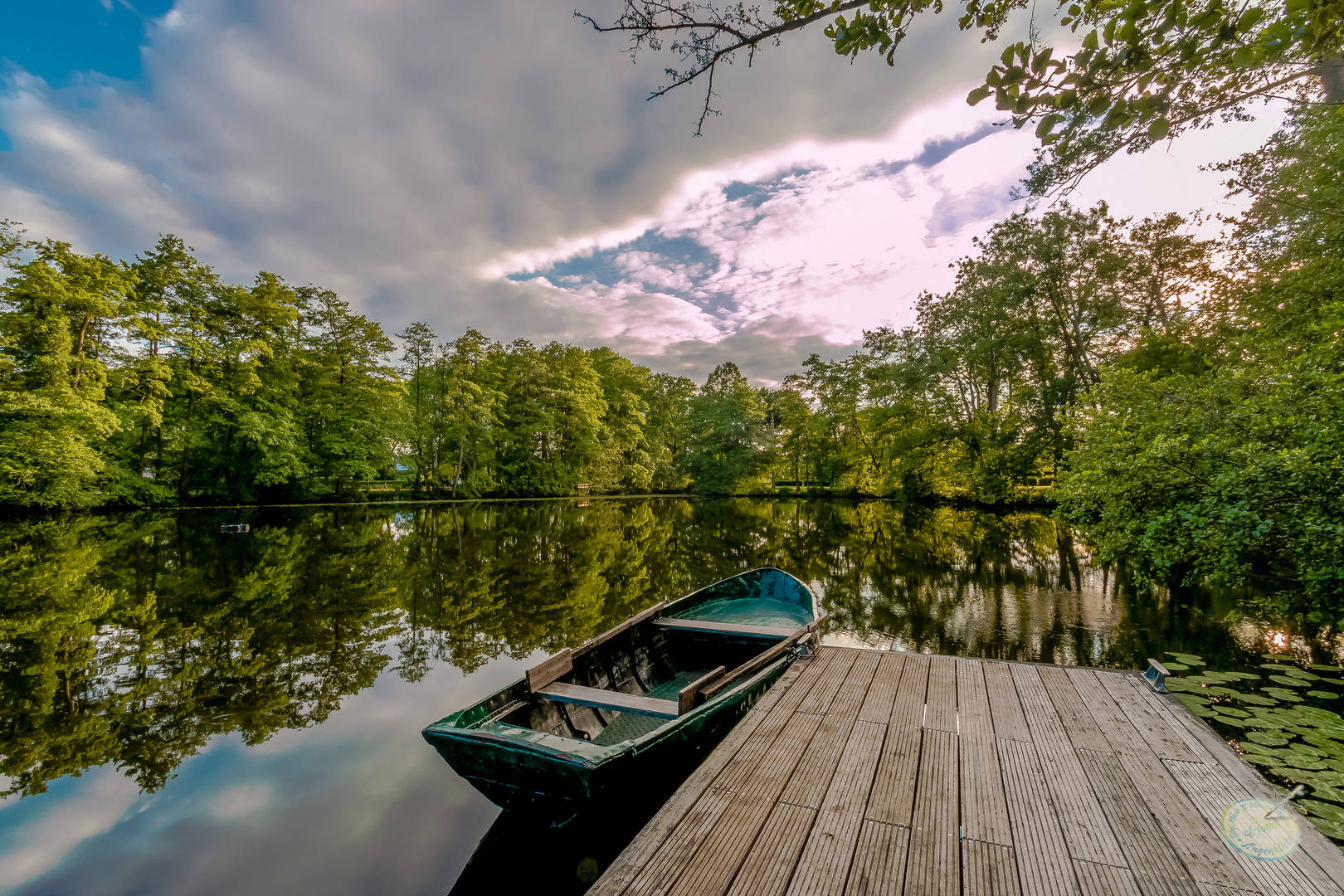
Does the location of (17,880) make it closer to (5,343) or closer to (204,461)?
(5,343)

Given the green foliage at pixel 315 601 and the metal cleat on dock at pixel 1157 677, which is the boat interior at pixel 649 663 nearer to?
the green foliage at pixel 315 601

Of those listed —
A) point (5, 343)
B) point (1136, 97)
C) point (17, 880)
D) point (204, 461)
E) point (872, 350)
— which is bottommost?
point (17, 880)

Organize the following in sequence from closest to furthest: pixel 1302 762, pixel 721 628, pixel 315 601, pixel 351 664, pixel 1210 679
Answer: pixel 1302 762, pixel 1210 679, pixel 721 628, pixel 351 664, pixel 315 601

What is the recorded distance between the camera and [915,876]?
6.70ft

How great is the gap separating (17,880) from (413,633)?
4.67 metres

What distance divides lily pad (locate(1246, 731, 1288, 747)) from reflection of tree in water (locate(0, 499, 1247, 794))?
2320 millimetres

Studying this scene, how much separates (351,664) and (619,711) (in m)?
4.33

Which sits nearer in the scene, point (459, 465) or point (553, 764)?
point (553, 764)

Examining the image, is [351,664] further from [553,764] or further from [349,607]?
[553,764]

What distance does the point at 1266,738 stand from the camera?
412 centimetres

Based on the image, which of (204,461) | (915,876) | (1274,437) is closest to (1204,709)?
(1274,437)

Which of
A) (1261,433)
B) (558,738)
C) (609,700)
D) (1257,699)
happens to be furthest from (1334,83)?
(558,738)

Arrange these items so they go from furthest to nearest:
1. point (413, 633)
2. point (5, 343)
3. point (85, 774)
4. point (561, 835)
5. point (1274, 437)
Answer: point (5, 343), point (413, 633), point (1274, 437), point (85, 774), point (561, 835)

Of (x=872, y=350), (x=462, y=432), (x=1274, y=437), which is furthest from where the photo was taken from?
(x=872, y=350)
